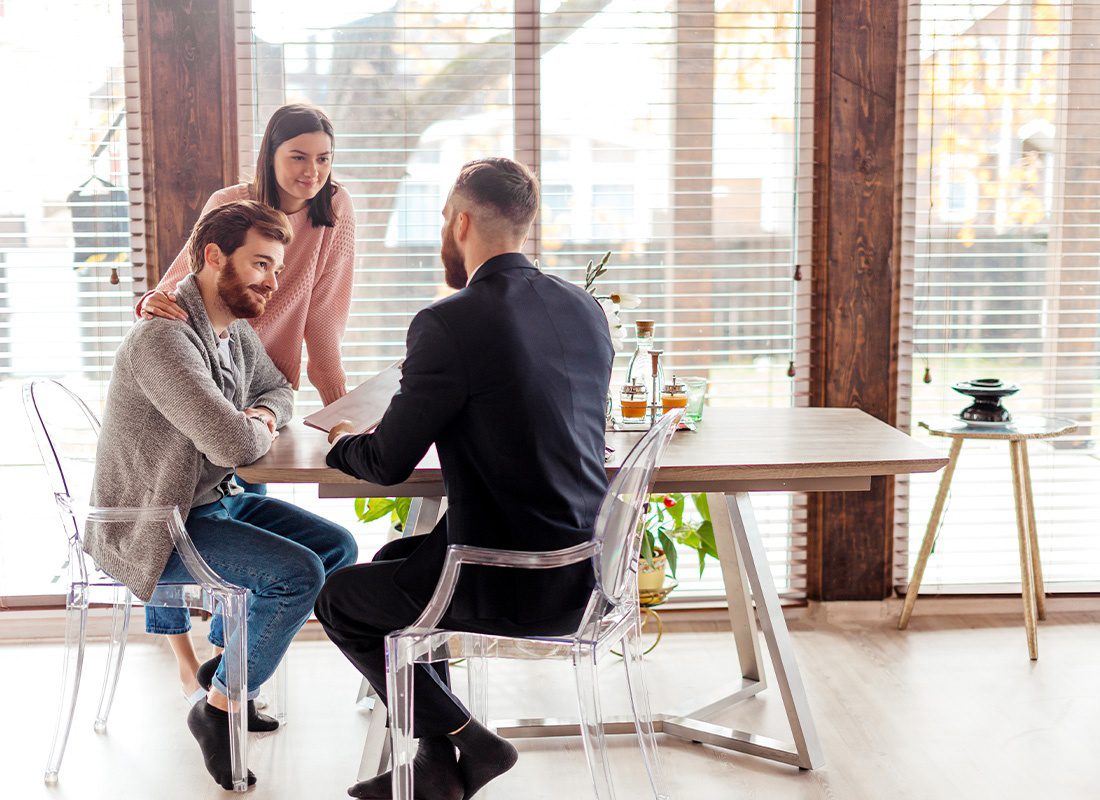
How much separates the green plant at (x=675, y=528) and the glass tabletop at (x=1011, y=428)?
697mm

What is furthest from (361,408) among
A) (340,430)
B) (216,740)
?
(216,740)

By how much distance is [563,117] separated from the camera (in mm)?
3168

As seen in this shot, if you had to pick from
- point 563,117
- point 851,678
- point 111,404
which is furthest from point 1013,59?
point 111,404

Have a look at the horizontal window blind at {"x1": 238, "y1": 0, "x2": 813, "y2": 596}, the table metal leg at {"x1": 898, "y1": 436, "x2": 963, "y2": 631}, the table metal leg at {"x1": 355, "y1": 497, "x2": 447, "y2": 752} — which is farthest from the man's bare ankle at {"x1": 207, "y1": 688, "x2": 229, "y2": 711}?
the table metal leg at {"x1": 898, "y1": 436, "x2": 963, "y2": 631}

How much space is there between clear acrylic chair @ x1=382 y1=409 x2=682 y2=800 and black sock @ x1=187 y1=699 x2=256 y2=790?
489 mm

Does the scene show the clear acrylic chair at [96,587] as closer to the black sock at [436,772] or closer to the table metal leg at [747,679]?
the black sock at [436,772]

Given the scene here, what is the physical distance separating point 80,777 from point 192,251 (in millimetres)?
1203

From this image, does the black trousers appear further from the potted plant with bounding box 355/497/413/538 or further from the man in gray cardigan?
the potted plant with bounding box 355/497/413/538

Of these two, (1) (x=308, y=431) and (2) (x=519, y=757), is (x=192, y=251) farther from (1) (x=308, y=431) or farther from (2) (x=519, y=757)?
(2) (x=519, y=757)

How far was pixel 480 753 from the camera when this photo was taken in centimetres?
214

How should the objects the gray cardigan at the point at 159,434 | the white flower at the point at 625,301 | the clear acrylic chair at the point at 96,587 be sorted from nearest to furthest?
1. the gray cardigan at the point at 159,434
2. the clear acrylic chair at the point at 96,587
3. the white flower at the point at 625,301

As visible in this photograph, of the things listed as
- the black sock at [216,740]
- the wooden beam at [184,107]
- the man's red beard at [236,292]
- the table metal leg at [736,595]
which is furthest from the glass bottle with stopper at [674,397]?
the wooden beam at [184,107]

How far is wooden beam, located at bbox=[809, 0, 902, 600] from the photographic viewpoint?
3.12m

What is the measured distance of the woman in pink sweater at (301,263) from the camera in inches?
101
